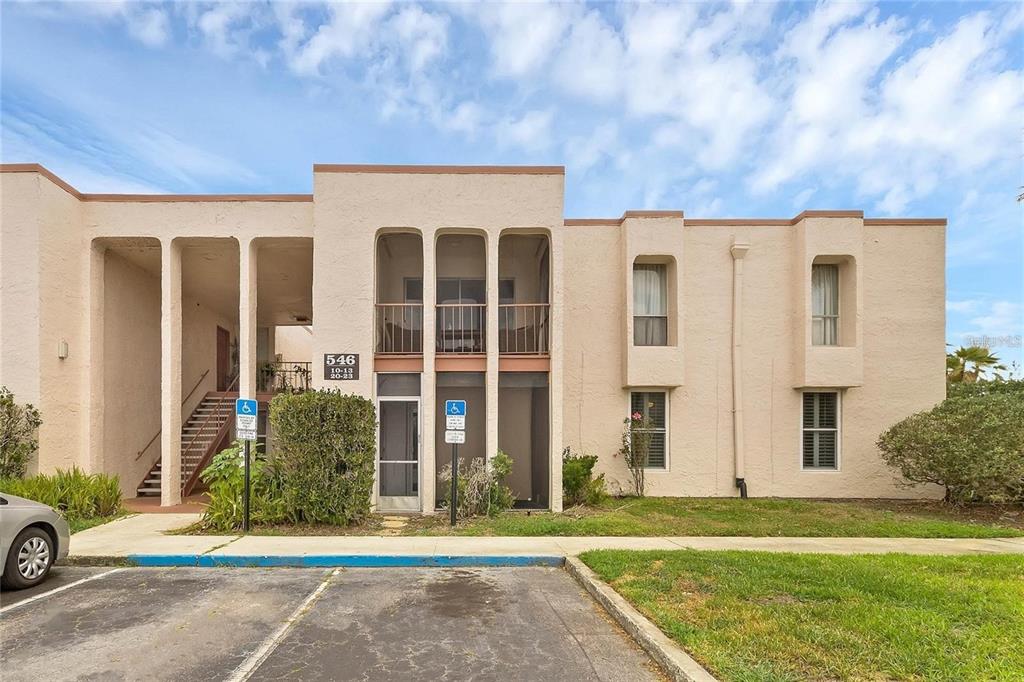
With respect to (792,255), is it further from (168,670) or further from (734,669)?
(168,670)

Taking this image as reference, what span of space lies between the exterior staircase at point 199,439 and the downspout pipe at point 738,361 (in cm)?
1209

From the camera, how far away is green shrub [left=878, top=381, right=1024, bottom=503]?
10.0 metres

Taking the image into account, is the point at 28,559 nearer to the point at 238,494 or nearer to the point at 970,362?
the point at 238,494

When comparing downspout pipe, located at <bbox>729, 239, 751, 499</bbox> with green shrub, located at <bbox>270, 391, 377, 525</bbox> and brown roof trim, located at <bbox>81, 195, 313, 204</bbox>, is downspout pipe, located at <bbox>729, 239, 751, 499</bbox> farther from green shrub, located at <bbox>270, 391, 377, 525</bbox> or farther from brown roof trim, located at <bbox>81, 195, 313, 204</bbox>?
brown roof trim, located at <bbox>81, 195, 313, 204</bbox>

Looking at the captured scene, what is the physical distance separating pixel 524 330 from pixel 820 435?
704cm

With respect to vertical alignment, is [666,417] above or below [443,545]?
above

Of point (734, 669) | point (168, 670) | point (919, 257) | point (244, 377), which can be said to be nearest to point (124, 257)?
point (244, 377)

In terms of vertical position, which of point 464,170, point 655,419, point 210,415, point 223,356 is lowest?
point 210,415

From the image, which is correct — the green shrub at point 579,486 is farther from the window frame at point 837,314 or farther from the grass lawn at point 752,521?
the window frame at point 837,314

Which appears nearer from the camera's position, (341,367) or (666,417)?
(341,367)

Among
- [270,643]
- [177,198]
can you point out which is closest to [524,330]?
[177,198]

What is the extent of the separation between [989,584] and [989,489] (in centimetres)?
597

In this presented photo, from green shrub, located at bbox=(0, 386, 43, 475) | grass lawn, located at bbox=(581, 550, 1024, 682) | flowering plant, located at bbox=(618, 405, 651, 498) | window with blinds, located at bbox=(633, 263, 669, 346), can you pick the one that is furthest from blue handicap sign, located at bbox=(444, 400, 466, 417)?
green shrub, located at bbox=(0, 386, 43, 475)

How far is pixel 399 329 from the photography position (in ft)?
39.5
